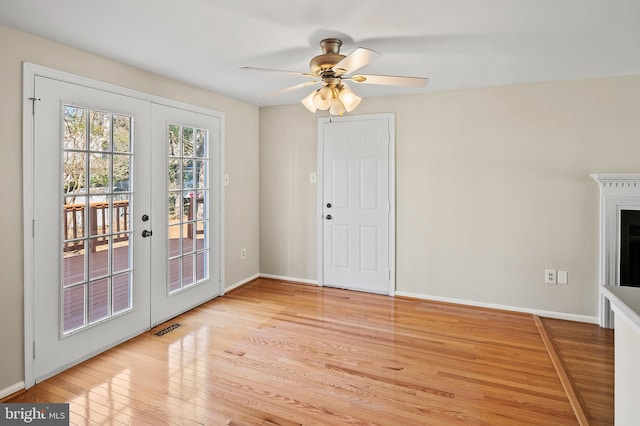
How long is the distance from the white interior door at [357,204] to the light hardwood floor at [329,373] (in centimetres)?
77

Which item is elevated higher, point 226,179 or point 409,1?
point 409,1

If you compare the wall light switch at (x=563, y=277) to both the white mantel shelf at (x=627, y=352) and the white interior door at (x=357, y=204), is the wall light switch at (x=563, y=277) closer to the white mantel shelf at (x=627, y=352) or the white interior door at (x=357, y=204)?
the white interior door at (x=357, y=204)

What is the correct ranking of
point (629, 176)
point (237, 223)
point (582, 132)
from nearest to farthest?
point (629, 176) → point (582, 132) → point (237, 223)

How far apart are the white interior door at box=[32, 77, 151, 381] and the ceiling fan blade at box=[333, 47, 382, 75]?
1862 mm

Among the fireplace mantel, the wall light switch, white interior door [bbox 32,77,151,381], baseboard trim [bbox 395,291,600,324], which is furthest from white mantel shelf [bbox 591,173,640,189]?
white interior door [bbox 32,77,151,381]

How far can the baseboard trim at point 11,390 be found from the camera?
2219mm

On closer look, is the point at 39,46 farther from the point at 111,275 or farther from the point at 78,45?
the point at 111,275

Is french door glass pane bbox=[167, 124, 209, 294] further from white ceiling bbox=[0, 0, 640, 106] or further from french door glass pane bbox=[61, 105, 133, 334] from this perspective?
white ceiling bbox=[0, 0, 640, 106]

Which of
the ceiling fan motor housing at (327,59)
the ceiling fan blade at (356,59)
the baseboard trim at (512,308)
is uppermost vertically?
the ceiling fan motor housing at (327,59)

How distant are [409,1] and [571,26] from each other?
44.4 inches

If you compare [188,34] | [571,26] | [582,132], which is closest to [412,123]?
[582,132]

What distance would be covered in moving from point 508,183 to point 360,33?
2.30 meters

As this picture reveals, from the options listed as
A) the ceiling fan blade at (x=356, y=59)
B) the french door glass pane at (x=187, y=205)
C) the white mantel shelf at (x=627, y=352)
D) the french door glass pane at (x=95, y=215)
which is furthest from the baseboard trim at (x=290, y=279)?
the white mantel shelf at (x=627, y=352)

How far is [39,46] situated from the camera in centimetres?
239
